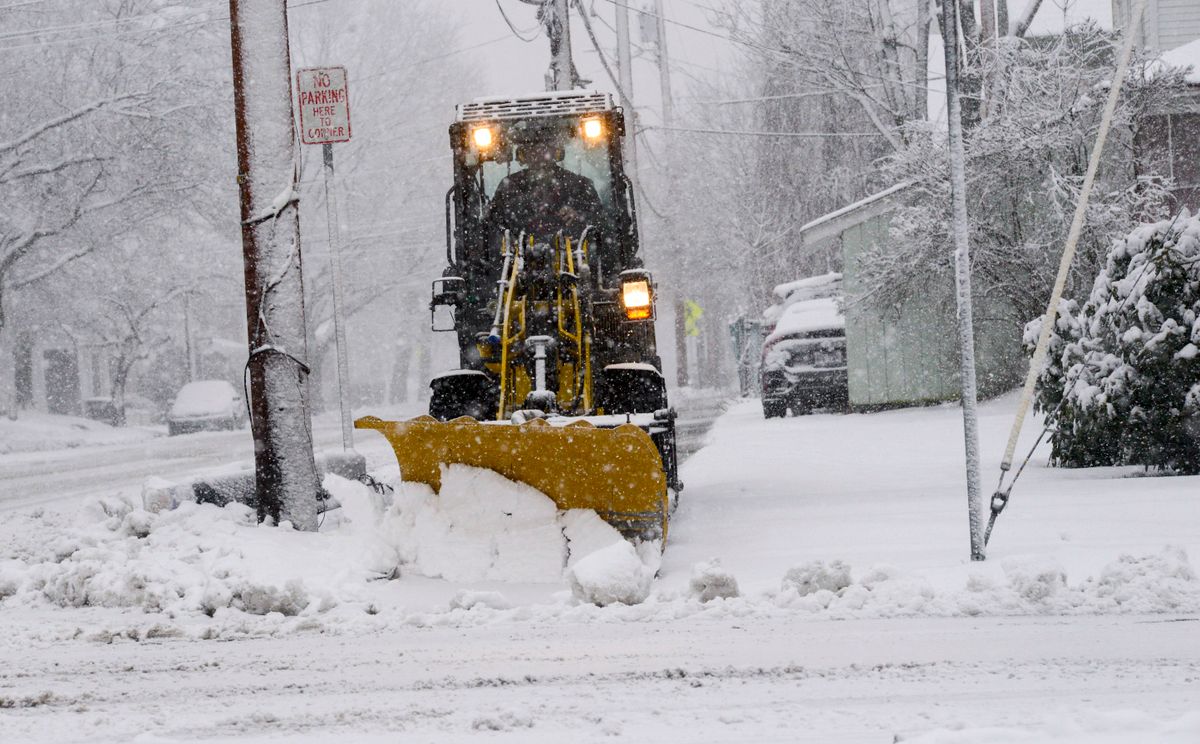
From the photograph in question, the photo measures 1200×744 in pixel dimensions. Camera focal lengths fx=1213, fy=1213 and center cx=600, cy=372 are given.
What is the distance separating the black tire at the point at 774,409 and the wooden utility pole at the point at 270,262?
11.9 meters

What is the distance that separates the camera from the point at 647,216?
166 ft

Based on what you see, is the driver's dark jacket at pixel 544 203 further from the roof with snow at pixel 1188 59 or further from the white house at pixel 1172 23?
the white house at pixel 1172 23

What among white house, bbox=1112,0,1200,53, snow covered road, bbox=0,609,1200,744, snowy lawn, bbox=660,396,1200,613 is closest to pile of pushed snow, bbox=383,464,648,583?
snowy lawn, bbox=660,396,1200,613

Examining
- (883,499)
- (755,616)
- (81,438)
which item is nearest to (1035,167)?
(883,499)

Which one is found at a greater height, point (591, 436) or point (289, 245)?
point (289, 245)

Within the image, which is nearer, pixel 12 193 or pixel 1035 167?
pixel 1035 167

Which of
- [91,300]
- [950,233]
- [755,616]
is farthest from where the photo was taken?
[91,300]

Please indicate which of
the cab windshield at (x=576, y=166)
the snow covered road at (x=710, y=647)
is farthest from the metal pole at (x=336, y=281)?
the snow covered road at (x=710, y=647)

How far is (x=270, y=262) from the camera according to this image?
754cm

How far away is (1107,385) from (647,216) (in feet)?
139

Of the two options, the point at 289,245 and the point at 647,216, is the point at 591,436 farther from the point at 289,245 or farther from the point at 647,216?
the point at 647,216

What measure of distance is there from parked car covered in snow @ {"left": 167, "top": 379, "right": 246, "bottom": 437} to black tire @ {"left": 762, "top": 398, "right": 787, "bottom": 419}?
674 inches

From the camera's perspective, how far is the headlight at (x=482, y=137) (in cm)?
902

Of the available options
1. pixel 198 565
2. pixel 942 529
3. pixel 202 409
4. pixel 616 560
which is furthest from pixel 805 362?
pixel 202 409
